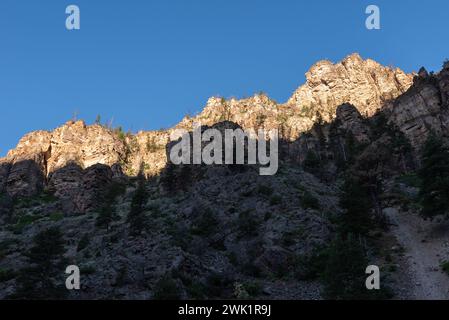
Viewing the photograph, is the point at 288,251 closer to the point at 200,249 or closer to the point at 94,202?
the point at 200,249

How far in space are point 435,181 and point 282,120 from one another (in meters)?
79.2

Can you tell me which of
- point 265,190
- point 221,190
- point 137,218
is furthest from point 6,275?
point 265,190

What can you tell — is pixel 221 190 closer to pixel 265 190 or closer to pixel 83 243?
pixel 265 190

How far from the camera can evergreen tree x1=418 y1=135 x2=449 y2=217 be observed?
4150cm

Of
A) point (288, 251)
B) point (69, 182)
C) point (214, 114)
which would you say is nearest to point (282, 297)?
point (288, 251)

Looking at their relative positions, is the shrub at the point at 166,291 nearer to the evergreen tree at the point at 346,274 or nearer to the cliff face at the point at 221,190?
the cliff face at the point at 221,190

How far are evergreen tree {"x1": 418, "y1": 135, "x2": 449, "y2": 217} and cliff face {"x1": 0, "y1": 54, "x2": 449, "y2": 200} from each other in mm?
47334

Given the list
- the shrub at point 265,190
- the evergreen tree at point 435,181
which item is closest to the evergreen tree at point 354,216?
the evergreen tree at point 435,181

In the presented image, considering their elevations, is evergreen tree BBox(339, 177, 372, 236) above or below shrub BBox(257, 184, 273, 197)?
below

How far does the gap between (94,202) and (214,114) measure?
54658 millimetres

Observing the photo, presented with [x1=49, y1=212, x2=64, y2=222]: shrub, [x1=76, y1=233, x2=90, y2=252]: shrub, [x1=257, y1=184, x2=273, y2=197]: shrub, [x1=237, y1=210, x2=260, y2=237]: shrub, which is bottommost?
[x1=76, y1=233, x2=90, y2=252]: shrub

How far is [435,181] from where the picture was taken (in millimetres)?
42531

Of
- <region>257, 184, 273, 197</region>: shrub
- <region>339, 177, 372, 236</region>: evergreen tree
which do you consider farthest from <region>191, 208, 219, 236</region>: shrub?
<region>339, 177, 372, 236</region>: evergreen tree

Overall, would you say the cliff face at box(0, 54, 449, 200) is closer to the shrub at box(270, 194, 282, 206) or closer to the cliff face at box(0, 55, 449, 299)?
the cliff face at box(0, 55, 449, 299)
